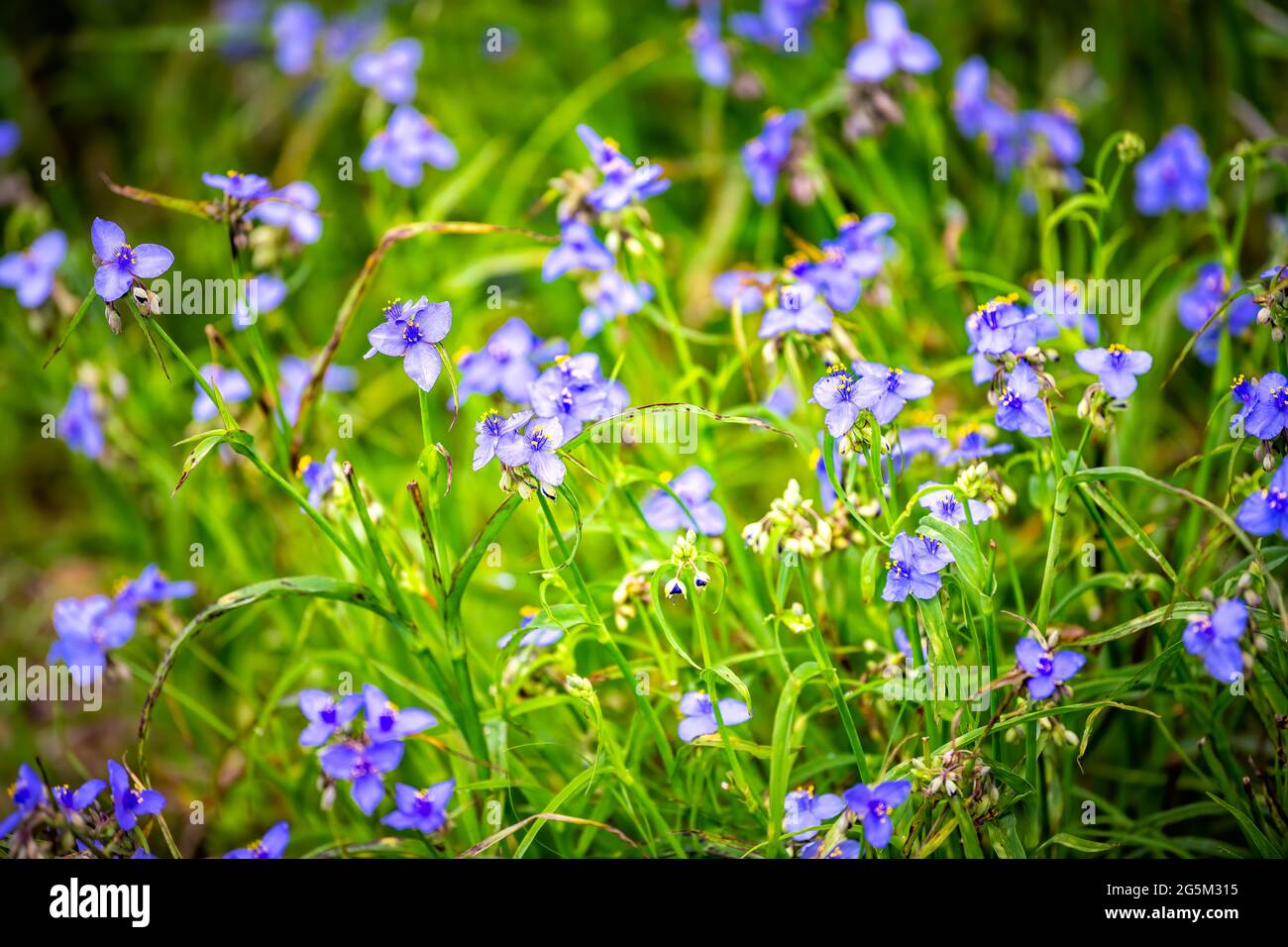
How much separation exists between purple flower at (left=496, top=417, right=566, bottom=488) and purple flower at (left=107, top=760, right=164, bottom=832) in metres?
0.68

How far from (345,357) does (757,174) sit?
1.24 m

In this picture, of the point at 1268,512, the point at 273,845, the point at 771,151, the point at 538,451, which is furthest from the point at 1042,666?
the point at 771,151

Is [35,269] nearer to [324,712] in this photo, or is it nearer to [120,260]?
[120,260]

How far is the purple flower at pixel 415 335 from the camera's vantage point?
1.33m

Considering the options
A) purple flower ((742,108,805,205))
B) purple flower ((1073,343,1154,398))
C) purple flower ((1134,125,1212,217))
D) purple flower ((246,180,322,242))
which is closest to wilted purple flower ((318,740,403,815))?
purple flower ((246,180,322,242))

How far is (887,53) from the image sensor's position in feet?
7.34

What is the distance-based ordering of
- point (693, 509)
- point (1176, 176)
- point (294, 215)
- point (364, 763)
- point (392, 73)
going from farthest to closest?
point (392, 73) → point (1176, 176) → point (294, 215) → point (693, 509) → point (364, 763)

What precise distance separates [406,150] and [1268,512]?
1.72m

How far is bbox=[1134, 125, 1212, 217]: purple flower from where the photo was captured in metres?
2.19

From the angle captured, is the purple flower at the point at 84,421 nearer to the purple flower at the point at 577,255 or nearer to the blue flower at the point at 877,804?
the purple flower at the point at 577,255

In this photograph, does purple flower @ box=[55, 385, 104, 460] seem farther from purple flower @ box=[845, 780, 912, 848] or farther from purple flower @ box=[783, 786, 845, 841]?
purple flower @ box=[845, 780, 912, 848]

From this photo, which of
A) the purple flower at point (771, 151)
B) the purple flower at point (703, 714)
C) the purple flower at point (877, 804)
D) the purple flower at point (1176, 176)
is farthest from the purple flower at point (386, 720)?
the purple flower at point (1176, 176)

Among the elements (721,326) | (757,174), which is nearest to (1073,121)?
(757,174)
